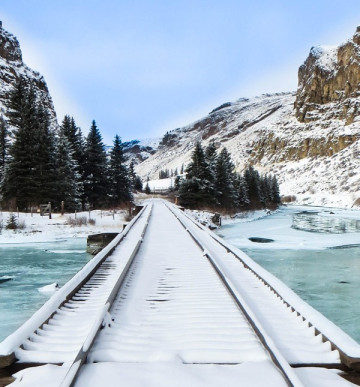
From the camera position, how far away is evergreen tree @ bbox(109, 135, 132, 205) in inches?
1524

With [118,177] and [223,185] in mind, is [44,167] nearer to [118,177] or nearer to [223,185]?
[118,177]

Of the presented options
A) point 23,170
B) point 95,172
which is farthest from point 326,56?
point 23,170

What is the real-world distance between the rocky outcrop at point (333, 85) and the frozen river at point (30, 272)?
439 feet

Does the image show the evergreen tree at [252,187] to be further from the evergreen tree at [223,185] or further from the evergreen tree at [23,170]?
the evergreen tree at [23,170]

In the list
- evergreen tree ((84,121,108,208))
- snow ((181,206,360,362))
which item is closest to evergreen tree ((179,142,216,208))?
evergreen tree ((84,121,108,208))

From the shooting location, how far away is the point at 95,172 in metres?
35.3

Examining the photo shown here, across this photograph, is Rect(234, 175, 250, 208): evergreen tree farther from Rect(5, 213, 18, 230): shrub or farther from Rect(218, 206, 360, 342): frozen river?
Rect(5, 213, 18, 230): shrub

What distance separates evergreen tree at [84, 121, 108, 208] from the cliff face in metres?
51.0

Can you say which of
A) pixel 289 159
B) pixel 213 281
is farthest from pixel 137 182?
pixel 213 281

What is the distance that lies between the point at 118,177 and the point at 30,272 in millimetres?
28974

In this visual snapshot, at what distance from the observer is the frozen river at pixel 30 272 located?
728cm

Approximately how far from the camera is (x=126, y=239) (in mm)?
11695

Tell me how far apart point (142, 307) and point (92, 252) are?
10205 millimetres

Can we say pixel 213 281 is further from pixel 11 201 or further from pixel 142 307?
pixel 11 201
